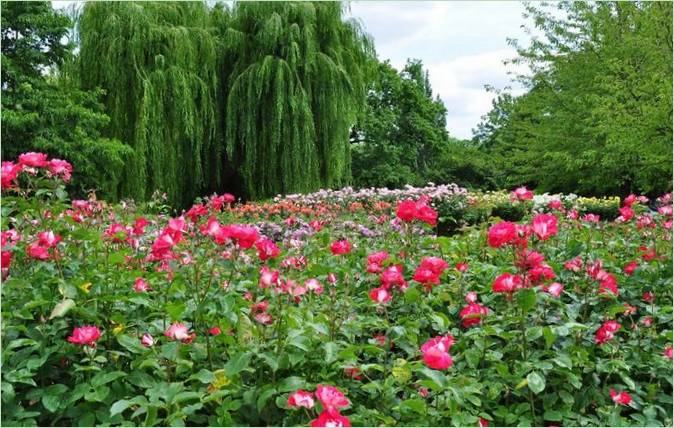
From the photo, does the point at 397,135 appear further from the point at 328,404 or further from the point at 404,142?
the point at 328,404

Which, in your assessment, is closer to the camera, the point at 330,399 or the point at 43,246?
the point at 330,399

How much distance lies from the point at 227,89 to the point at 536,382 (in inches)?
446

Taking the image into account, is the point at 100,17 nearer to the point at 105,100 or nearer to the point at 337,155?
the point at 105,100

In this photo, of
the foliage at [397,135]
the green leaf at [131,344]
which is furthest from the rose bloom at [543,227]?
the foliage at [397,135]

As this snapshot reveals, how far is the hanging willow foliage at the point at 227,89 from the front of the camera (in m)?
10.8

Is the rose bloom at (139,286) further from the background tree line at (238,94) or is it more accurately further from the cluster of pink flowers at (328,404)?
the background tree line at (238,94)

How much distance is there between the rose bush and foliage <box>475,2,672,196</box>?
8810 mm

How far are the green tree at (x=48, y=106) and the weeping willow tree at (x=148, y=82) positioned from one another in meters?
0.32

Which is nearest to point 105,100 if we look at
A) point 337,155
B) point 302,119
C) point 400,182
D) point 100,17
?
point 100,17

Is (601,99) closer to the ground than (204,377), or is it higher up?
higher up

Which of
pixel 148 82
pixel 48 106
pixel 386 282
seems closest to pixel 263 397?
pixel 386 282

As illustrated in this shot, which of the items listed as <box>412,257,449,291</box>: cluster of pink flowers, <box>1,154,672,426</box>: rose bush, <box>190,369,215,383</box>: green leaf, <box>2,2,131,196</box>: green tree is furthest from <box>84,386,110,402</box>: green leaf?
<box>2,2,131,196</box>: green tree

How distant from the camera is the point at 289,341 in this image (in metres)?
1.55

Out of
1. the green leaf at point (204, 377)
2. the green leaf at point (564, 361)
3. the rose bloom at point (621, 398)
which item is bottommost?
the rose bloom at point (621, 398)
